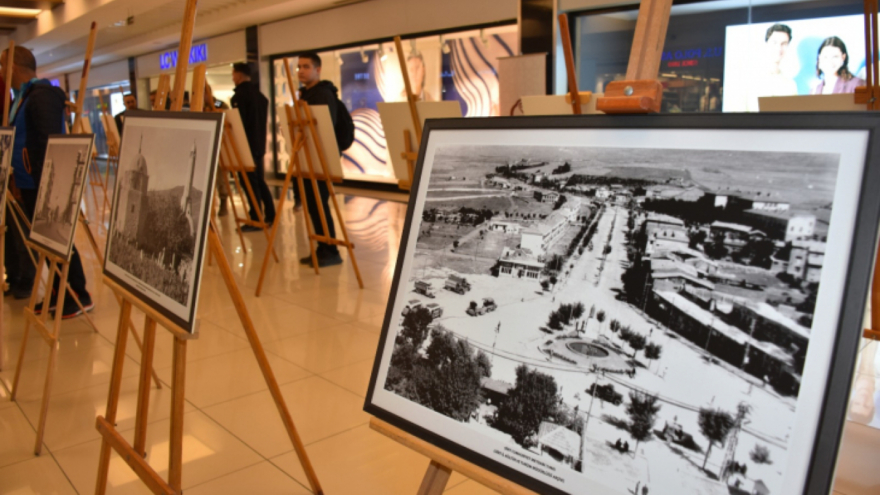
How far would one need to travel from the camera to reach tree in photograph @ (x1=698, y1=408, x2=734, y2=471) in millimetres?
750

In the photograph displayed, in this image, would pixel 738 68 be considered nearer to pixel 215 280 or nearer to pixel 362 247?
pixel 362 247

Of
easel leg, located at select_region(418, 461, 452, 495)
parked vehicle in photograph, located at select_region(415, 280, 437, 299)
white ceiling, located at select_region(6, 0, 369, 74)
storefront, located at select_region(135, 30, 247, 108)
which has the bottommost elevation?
easel leg, located at select_region(418, 461, 452, 495)

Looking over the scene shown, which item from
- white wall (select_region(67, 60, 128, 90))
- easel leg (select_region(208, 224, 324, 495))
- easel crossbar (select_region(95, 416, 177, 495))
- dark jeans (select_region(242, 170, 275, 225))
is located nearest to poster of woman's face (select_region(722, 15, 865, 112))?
dark jeans (select_region(242, 170, 275, 225))

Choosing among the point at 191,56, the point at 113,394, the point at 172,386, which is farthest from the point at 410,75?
the point at 172,386

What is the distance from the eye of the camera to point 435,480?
1.14 meters

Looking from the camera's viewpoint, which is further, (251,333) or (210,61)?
(210,61)

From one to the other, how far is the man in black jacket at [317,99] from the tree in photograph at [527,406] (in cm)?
363

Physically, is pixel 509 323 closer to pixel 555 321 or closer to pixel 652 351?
pixel 555 321

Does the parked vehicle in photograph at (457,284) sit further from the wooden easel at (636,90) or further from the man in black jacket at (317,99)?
the man in black jacket at (317,99)

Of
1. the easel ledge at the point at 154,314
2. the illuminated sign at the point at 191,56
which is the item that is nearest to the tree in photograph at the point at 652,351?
the easel ledge at the point at 154,314

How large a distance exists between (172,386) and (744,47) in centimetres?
571

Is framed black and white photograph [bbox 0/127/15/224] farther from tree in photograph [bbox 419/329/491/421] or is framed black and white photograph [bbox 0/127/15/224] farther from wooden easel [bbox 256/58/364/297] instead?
tree in photograph [bbox 419/329/491/421]

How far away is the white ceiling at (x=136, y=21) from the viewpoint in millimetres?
10062

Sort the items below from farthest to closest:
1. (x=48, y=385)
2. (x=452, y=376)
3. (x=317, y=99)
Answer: (x=317, y=99)
(x=48, y=385)
(x=452, y=376)
